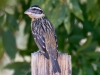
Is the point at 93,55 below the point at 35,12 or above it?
below

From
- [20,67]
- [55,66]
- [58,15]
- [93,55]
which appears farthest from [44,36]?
[20,67]

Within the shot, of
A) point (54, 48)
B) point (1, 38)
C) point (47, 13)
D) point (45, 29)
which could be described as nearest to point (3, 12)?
point (1, 38)

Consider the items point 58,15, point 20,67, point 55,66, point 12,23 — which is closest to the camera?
point 55,66

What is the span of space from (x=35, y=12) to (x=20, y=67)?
1530 mm

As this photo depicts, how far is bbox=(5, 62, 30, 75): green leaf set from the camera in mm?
6130

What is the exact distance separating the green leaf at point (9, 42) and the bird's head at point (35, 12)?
1.34 m

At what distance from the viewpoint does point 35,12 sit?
488cm

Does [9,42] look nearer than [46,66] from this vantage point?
No

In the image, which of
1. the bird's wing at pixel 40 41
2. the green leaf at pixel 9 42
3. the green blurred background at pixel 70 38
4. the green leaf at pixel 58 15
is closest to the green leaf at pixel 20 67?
the green blurred background at pixel 70 38

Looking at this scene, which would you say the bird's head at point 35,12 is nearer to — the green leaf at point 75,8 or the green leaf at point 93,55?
the green leaf at point 75,8

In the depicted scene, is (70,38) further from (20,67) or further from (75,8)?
(75,8)

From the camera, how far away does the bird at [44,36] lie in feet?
12.8

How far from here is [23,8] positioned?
669 cm

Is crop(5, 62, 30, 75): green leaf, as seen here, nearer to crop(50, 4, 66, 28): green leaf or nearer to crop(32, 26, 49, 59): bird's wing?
crop(50, 4, 66, 28): green leaf
